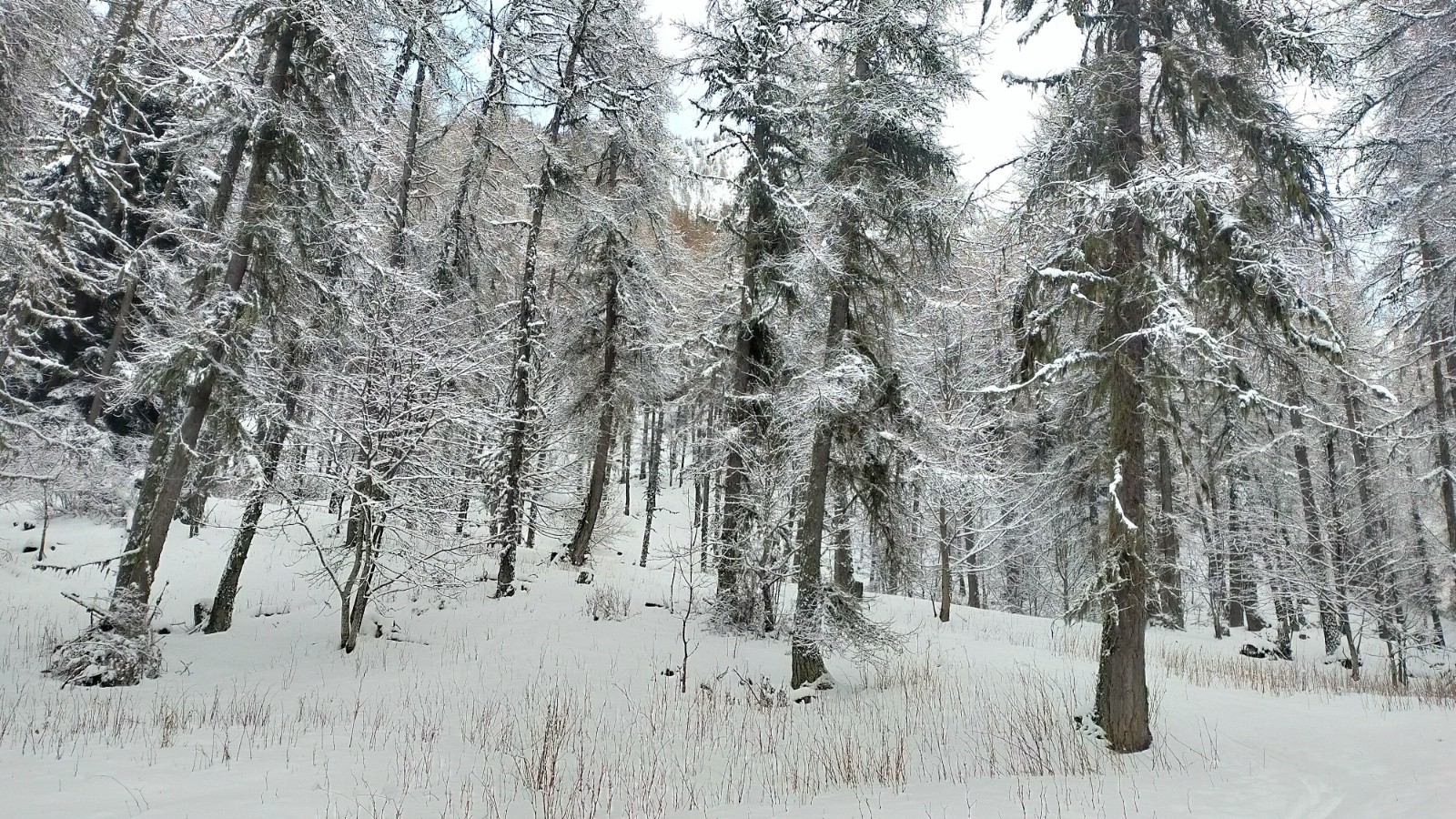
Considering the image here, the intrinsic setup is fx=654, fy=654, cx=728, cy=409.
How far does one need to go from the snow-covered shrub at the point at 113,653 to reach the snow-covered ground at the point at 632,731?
0.97 feet

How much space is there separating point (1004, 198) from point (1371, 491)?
17098 mm

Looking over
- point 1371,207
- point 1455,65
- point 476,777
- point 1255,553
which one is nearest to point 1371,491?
point 1255,553

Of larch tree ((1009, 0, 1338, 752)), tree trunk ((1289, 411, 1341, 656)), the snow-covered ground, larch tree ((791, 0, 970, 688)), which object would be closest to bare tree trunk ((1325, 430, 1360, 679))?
tree trunk ((1289, 411, 1341, 656))

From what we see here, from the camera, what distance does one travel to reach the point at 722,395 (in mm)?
14188

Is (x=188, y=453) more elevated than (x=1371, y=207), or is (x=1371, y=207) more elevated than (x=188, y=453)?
(x=1371, y=207)

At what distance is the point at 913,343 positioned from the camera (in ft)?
43.7

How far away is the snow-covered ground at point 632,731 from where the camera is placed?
17.1 ft

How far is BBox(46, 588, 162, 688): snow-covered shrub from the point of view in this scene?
865cm

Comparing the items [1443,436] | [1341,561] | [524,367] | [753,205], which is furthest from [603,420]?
[1443,436]

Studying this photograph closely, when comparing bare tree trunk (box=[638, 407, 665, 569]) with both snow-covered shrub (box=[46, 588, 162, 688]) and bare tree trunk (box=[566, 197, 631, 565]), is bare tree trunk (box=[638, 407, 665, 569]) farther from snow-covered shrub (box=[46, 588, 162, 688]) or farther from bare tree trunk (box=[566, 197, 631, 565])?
snow-covered shrub (box=[46, 588, 162, 688])

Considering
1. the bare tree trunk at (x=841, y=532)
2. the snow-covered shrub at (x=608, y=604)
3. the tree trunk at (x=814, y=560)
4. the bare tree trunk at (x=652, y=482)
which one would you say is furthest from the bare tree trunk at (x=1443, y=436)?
the bare tree trunk at (x=652, y=482)

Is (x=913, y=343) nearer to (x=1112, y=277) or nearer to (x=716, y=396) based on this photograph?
(x=716, y=396)

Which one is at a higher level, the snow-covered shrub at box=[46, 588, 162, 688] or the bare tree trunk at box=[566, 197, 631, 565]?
the bare tree trunk at box=[566, 197, 631, 565]

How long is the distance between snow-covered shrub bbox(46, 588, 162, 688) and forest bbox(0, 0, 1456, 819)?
62 mm
